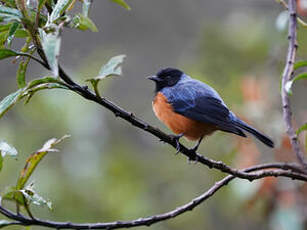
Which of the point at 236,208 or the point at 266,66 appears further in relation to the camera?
the point at 266,66

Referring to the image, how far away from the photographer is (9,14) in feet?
6.37

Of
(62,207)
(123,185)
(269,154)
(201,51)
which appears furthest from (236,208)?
(201,51)

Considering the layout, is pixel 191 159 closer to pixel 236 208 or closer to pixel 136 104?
pixel 236 208

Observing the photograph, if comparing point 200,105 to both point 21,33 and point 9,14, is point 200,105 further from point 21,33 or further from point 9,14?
point 9,14

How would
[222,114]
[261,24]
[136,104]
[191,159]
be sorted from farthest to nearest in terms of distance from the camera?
1. [136,104]
2. [261,24]
3. [222,114]
4. [191,159]

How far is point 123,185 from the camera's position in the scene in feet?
17.6

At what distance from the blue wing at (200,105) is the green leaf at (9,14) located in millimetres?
2069

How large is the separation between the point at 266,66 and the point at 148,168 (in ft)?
5.96

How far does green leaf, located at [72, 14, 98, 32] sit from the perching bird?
1745mm

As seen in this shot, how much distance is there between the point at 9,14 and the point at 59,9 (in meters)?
0.21

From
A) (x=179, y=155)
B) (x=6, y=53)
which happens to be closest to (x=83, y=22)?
(x=6, y=53)

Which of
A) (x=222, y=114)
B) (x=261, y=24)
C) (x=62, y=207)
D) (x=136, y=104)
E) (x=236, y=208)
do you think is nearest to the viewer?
(x=222, y=114)

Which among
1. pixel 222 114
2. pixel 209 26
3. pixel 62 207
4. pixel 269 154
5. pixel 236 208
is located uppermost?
pixel 209 26

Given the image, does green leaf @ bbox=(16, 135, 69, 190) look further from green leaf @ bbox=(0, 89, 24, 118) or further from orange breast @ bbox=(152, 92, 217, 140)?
orange breast @ bbox=(152, 92, 217, 140)
